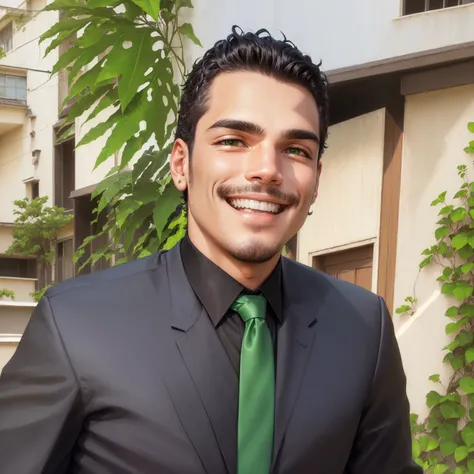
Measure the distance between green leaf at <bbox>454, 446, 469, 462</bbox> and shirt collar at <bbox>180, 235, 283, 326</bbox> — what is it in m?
3.61

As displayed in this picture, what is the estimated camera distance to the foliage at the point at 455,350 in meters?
5.41

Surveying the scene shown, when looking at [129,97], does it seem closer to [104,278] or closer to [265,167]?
[104,278]

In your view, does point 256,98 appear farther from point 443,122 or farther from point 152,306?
point 443,122

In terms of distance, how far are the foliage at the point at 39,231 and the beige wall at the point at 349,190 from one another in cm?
1069

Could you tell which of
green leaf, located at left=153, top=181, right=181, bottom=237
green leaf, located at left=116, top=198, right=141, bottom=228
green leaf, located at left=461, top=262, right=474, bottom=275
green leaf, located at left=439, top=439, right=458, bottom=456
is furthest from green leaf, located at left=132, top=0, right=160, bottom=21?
green leaf, located at left=439, top=439, right=458, bottom=456

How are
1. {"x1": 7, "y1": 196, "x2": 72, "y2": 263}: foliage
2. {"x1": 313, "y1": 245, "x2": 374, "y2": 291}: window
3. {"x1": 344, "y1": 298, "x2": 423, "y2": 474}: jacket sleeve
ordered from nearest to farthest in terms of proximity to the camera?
{"x1": 344, "y1": 298, "x2": 423, "y2": 474}: jacket sleeve → {"x1": 313, "y1": 245, "x2": 374, "y2": 291}: window → {"x1": 7, "y1": 196, "x2": 72, "y2": 263}: foliage

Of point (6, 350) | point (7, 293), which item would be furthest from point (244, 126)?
point (7, 293)

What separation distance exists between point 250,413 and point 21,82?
18.9m

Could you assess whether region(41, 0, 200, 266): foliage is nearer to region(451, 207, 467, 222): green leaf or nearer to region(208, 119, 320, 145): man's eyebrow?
region(451, 207, 467, 222): green leaf

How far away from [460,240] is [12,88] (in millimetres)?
15921

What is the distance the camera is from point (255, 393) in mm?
1985

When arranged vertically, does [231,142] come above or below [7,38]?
below

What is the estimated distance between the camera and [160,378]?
77.1 inches

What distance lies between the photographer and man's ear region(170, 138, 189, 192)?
2301 mm
